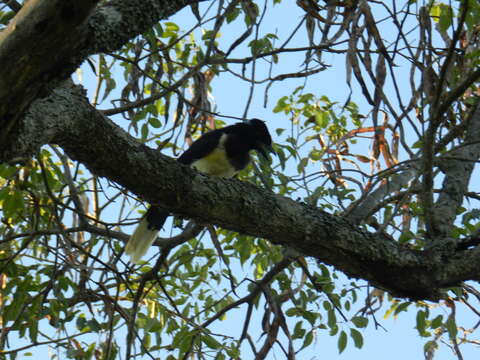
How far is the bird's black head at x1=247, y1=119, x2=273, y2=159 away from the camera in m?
6.15

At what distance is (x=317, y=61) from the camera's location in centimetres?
375

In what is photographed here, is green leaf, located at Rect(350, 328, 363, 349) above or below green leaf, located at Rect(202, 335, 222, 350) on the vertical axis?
above

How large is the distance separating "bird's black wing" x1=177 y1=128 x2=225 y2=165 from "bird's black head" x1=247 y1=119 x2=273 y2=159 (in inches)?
14.6

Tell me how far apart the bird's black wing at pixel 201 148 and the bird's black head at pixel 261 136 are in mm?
371

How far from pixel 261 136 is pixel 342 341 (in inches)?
101

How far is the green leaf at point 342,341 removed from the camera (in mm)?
4207

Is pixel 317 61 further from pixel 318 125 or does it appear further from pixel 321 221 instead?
pixel 318 125

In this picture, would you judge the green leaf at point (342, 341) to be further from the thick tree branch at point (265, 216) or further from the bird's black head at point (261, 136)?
the bird's black head at point (261, 136)

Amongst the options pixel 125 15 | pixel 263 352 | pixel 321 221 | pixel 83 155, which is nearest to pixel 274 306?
pixel 263 352

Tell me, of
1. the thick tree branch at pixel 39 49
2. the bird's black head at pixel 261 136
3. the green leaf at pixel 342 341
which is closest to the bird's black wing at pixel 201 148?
the bird's black head at pixel 261 136

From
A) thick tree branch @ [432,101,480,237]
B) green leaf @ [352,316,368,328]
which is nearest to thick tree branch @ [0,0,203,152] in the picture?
thick tree branch @ [432,101,480,237]

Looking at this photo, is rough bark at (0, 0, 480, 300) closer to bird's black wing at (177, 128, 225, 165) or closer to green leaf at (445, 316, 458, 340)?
green leaf at (445, 316, 458, 340)

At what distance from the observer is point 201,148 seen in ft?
19.8

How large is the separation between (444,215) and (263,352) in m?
1.36
